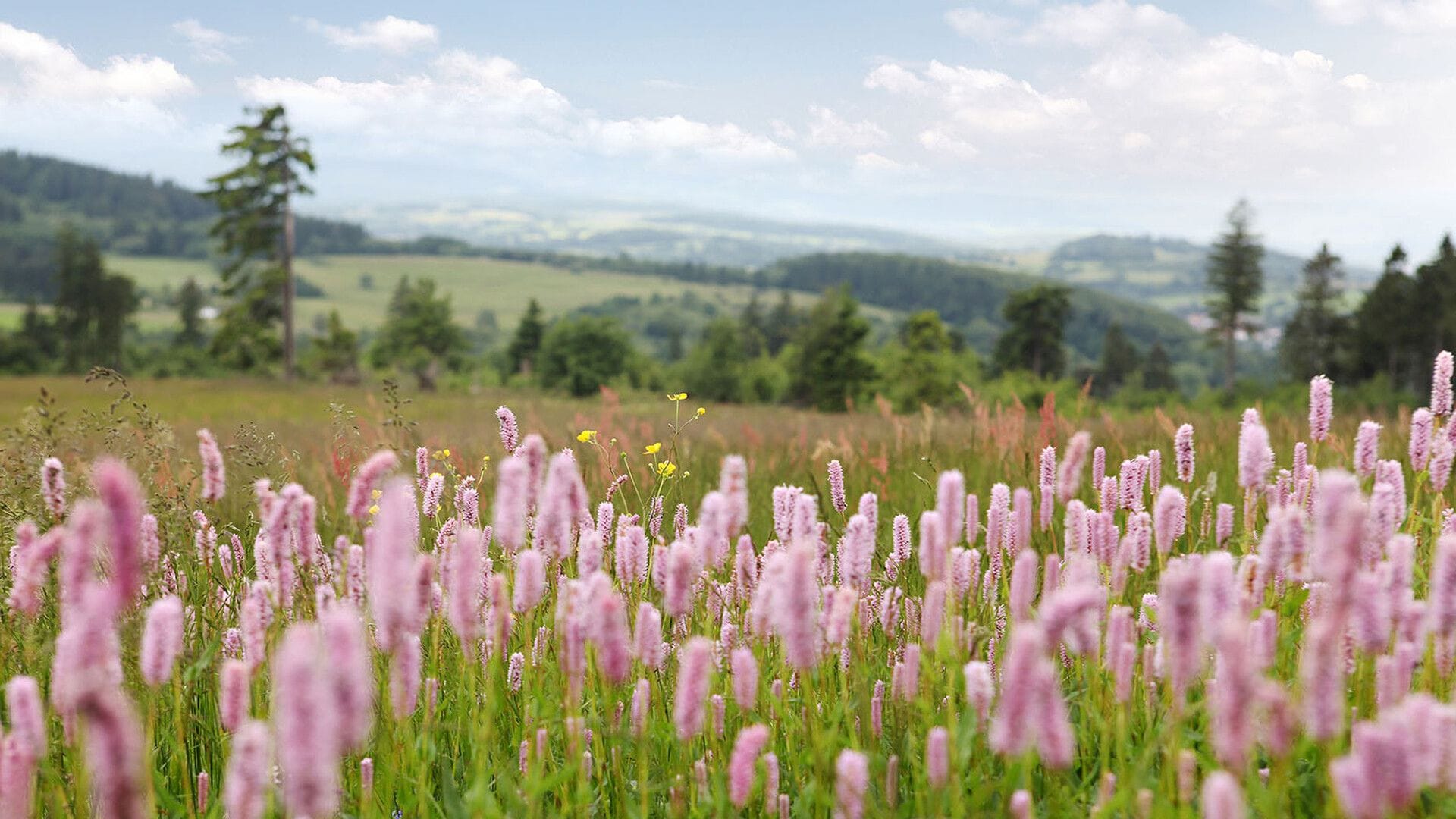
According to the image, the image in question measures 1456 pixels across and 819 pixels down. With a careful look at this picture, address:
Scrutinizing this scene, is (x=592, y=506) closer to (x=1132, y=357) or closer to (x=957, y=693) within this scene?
(x=957, y=693)

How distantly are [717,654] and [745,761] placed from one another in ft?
A: 3.89

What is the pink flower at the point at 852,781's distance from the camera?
67.3 inches

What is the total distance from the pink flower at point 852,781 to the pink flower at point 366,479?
3.11ft

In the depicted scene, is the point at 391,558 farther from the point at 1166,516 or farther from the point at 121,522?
the point at 1166,516

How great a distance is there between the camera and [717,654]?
295cm

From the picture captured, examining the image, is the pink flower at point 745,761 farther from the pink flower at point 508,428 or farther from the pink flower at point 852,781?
the pink flower at point 508,428

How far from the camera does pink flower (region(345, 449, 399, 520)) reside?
1.62 meters

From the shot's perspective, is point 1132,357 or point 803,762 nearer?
point 803,762

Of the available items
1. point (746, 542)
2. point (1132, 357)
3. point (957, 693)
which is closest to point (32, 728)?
point (746, 542)

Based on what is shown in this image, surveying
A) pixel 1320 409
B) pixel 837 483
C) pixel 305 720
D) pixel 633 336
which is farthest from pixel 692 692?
pixel 633 336

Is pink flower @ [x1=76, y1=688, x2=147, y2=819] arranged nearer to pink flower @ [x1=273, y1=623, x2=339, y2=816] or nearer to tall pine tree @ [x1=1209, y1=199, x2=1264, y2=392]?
pink flower @ [x1=273, y1=623, x2=339, y2=816]

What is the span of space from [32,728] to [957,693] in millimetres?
2462

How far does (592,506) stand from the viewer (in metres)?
6.39

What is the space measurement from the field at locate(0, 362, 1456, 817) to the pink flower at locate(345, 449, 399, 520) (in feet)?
0.04
